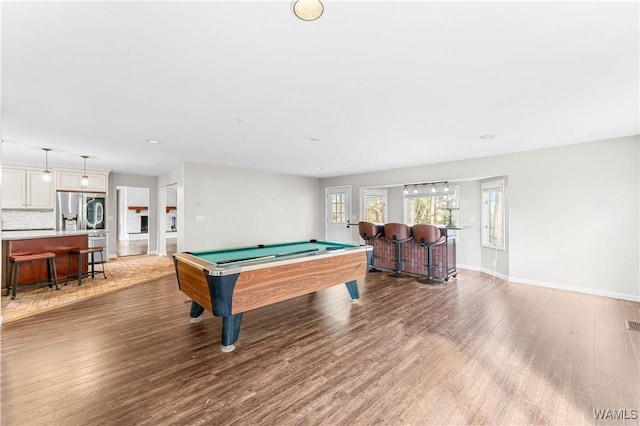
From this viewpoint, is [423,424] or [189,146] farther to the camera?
[189,146]

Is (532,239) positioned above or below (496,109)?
below

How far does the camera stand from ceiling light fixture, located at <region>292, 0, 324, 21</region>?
129 cm

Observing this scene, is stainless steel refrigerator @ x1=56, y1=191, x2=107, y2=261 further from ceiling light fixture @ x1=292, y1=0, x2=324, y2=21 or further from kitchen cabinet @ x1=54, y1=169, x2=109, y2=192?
ceiling light fixture @ x1=292, y1=0, x2=324, y2=21

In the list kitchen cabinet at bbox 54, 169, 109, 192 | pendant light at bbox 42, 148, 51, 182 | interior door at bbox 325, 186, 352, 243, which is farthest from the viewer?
interior door at bbox 325, 186, 352, 243

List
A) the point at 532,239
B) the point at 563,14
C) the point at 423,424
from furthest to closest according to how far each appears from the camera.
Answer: the point at 532,239, the point at 423,424, the point at 563,14

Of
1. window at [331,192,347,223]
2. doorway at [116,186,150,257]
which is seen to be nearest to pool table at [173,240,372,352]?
window at [331,192,347,223]

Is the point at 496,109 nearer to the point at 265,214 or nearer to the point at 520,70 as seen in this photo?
the point at 520,70

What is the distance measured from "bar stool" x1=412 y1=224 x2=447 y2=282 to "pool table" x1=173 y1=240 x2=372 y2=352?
6.24 ft

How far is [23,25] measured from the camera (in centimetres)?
146

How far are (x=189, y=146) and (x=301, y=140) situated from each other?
187cm

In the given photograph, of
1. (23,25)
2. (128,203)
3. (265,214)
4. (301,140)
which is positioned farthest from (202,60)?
(128,203)

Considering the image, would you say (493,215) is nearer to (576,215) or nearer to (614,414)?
(576,215)

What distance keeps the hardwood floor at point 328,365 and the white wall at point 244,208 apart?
2.39m

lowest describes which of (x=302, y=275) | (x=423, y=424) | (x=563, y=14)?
(x=423, y=424)
